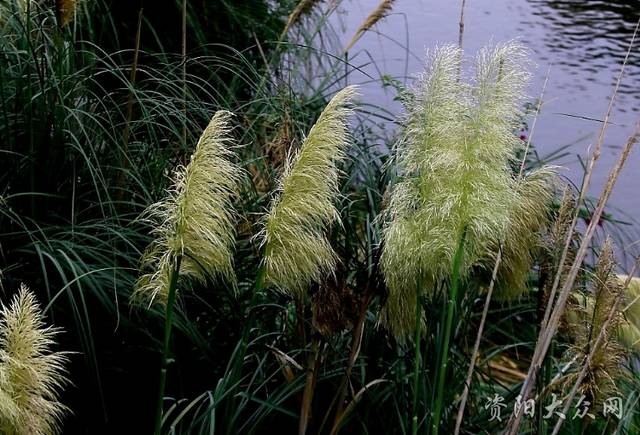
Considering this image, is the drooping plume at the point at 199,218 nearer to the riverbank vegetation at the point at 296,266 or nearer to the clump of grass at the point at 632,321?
the riverbank vegetation at the point at 296,266

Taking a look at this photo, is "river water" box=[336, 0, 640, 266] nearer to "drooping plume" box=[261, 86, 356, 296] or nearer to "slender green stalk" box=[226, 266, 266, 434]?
"slender green stalk" box=[226, 266, 266, 434]

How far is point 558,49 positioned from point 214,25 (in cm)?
357

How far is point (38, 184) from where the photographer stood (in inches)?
121

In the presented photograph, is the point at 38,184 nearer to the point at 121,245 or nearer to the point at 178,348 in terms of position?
the point at 121,245

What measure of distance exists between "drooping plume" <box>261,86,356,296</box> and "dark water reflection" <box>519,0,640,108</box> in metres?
5.08

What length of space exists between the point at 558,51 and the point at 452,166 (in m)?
6.28

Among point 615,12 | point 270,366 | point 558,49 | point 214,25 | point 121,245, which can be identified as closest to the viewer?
point 270,366

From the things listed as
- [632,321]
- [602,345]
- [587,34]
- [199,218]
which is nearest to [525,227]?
[602,345]

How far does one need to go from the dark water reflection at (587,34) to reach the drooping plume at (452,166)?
4895 mm

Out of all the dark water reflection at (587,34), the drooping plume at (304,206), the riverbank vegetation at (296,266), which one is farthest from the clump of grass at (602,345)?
the dark water reflection at (587,34)

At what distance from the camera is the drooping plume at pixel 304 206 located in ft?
6.03

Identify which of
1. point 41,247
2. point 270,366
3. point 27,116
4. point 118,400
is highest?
point 27,116

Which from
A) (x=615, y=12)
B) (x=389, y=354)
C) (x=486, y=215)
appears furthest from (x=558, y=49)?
(x=486, y=215)

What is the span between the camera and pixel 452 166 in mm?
1907
